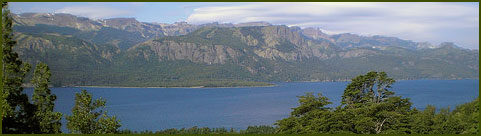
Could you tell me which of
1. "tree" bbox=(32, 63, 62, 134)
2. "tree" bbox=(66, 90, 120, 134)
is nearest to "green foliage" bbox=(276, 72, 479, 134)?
"tree" bbox=(66, 90, 120, 134)

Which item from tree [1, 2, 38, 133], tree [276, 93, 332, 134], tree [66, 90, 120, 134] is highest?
tree [1, 2, 38, 133]

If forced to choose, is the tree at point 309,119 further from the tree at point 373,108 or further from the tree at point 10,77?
the tree at point 10,77

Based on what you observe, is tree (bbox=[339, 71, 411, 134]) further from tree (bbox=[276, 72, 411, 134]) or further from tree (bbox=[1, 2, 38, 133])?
tree (bbox=[1, 2, 38, 133])

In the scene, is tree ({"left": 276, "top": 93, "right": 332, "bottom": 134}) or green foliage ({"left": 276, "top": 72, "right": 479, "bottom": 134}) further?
green foliage ({"left": 276, "top": 72, "right": 479, "bottom": 134})

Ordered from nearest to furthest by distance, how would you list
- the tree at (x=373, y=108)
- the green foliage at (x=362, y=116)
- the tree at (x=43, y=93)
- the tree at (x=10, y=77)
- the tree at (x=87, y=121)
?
the tree at (x=10, y=77) → the tree at (x=87, y=121) → the tree at (x=43, y=93) → the green foliage at (x=362, y=116) → the tree at (x=373, y=108)

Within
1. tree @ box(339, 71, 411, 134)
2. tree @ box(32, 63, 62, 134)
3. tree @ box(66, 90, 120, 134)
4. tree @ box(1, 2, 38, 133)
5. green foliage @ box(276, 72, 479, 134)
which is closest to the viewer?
tree @ box(1, 2, 38, 133)

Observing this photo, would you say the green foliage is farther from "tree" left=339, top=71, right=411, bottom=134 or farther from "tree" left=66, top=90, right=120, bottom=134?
"tree" left=66, top=90, right=120, bottom=134

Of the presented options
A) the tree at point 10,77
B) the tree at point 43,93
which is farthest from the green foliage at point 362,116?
the tree at point 10,77

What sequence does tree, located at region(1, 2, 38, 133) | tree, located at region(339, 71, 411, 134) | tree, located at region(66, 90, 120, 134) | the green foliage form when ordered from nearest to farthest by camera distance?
tree, located at region(1, 2, 38, 133) → tree, located at region(66, 90, 120, 134) → the green foliage → tree, located at region(339, 71, 411, 134)

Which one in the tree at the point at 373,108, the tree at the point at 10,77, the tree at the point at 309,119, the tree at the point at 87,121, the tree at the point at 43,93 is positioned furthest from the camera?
the tree at the point at 373,108

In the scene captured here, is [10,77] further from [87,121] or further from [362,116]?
[362,116]

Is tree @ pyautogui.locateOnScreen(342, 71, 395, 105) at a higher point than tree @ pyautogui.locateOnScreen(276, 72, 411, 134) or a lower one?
higher

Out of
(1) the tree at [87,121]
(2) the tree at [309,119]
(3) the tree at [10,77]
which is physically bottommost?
(2) the tree at [309,119]

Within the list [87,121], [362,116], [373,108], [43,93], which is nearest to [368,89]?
[373,108]
